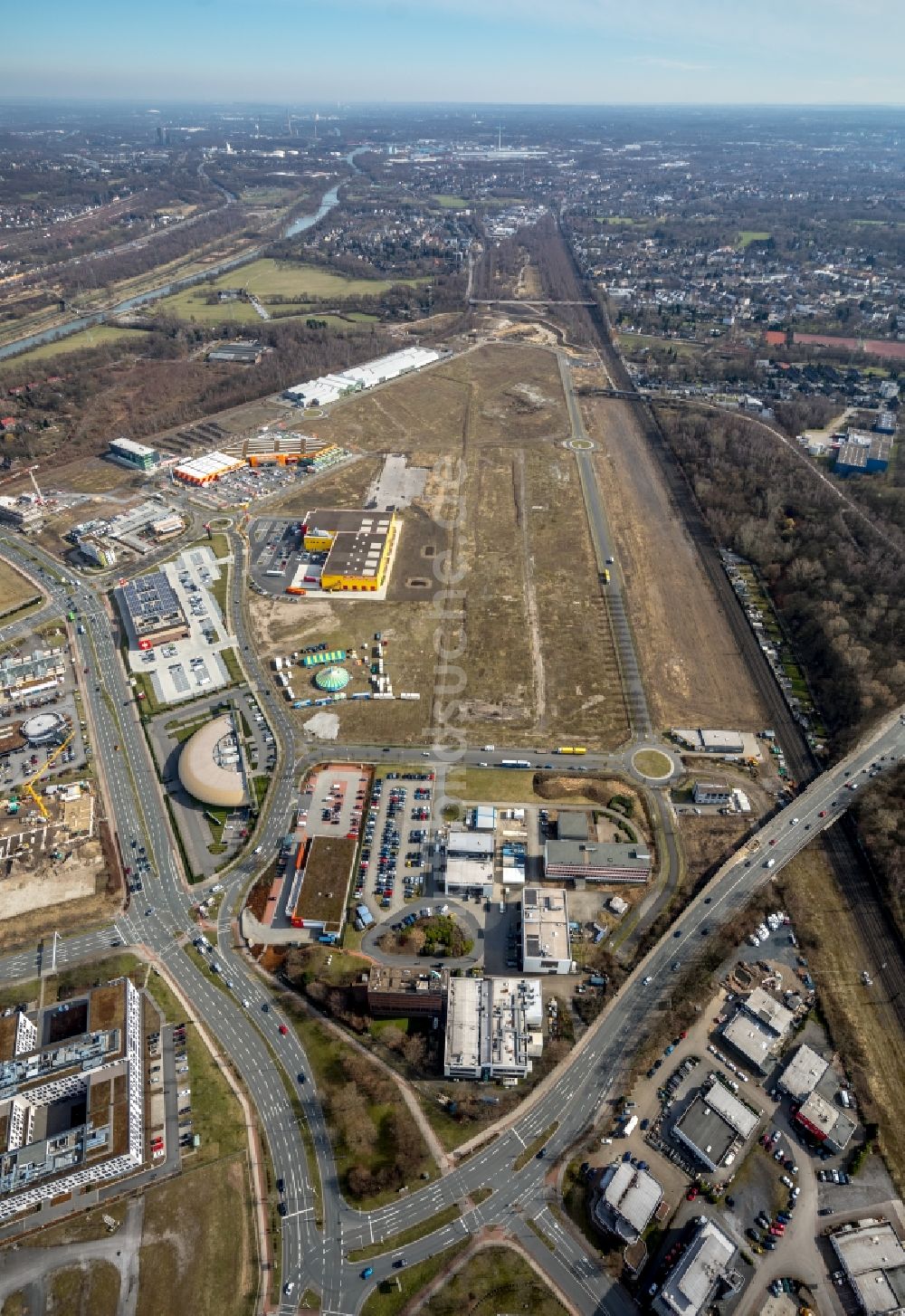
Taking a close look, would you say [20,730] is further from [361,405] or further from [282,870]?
[361,405]

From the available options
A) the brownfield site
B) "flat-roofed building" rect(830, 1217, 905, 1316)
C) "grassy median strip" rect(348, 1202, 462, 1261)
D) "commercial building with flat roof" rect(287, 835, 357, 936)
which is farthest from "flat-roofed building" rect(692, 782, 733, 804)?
"grassy median strip" rect(348, 1202, 462, 1261)

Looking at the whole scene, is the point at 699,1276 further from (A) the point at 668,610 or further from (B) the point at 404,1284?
(A) the point at 668,610

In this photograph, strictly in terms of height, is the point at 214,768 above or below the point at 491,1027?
above

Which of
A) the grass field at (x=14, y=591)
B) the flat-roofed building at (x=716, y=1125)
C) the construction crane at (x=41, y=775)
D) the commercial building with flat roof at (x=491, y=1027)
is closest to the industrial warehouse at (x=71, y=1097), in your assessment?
the construction crane at (x=41, y=775)

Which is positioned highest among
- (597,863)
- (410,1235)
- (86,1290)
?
(597,863)

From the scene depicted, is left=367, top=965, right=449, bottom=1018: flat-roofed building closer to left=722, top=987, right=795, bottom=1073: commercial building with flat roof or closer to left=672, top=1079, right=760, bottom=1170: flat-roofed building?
left=672, top=1079, right=760, bottom=1170: flat-roofed building

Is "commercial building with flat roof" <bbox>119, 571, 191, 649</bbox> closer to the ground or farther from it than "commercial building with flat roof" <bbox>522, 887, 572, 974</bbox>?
farther from it

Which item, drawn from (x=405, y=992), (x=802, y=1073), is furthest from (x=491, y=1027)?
(x=802, y=1073)

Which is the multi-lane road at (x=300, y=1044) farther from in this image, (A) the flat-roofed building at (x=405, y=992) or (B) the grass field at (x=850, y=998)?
(A) the flat-roofed building at (x=405, y=992)
